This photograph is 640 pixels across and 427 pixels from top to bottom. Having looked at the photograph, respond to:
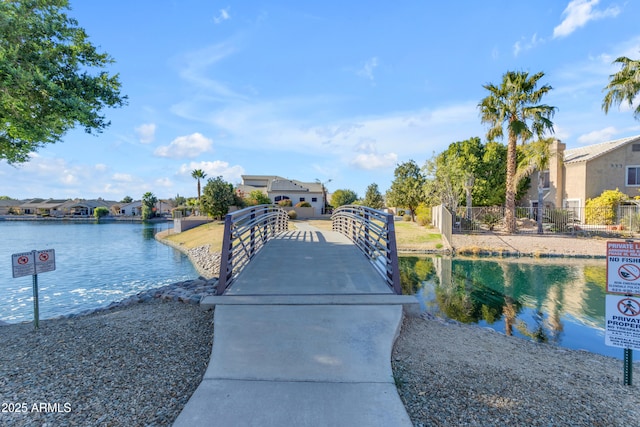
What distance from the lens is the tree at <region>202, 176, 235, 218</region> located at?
3459 cm

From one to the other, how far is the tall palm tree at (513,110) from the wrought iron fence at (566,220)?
1.92 m

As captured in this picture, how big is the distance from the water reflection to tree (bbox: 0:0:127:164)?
31.6 feet

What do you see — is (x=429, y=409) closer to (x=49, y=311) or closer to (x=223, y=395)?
(x=223, y=395)

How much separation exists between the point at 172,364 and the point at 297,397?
160 cm

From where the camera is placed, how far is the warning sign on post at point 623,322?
362 cm

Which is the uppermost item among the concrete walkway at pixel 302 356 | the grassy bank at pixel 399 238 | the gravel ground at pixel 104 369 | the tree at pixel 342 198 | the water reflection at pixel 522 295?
the tree at pixel 342 198

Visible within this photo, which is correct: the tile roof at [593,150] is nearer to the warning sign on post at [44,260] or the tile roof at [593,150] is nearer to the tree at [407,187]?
the tree at [407,187]

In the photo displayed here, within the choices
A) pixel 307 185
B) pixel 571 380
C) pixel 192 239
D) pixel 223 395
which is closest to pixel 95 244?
pixel 192 239

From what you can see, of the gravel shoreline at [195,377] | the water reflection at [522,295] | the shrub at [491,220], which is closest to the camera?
the gravel shoreline at [195,377]

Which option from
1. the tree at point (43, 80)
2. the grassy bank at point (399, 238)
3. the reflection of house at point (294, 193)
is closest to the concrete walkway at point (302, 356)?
the tree at point (43, 80)

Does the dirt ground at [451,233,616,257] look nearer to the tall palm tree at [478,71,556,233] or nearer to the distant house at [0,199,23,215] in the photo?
the tall palm tree at [478,71,556,233]

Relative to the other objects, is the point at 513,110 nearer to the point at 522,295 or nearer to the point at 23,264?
the point at 522,295

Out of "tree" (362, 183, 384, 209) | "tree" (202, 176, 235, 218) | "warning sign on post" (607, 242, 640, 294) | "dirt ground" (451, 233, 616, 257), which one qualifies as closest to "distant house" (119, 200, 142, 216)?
"tree" (202, 176, 235, 218)

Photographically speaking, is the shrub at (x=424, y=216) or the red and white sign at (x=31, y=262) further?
the shrub at (x=424, y=216)
